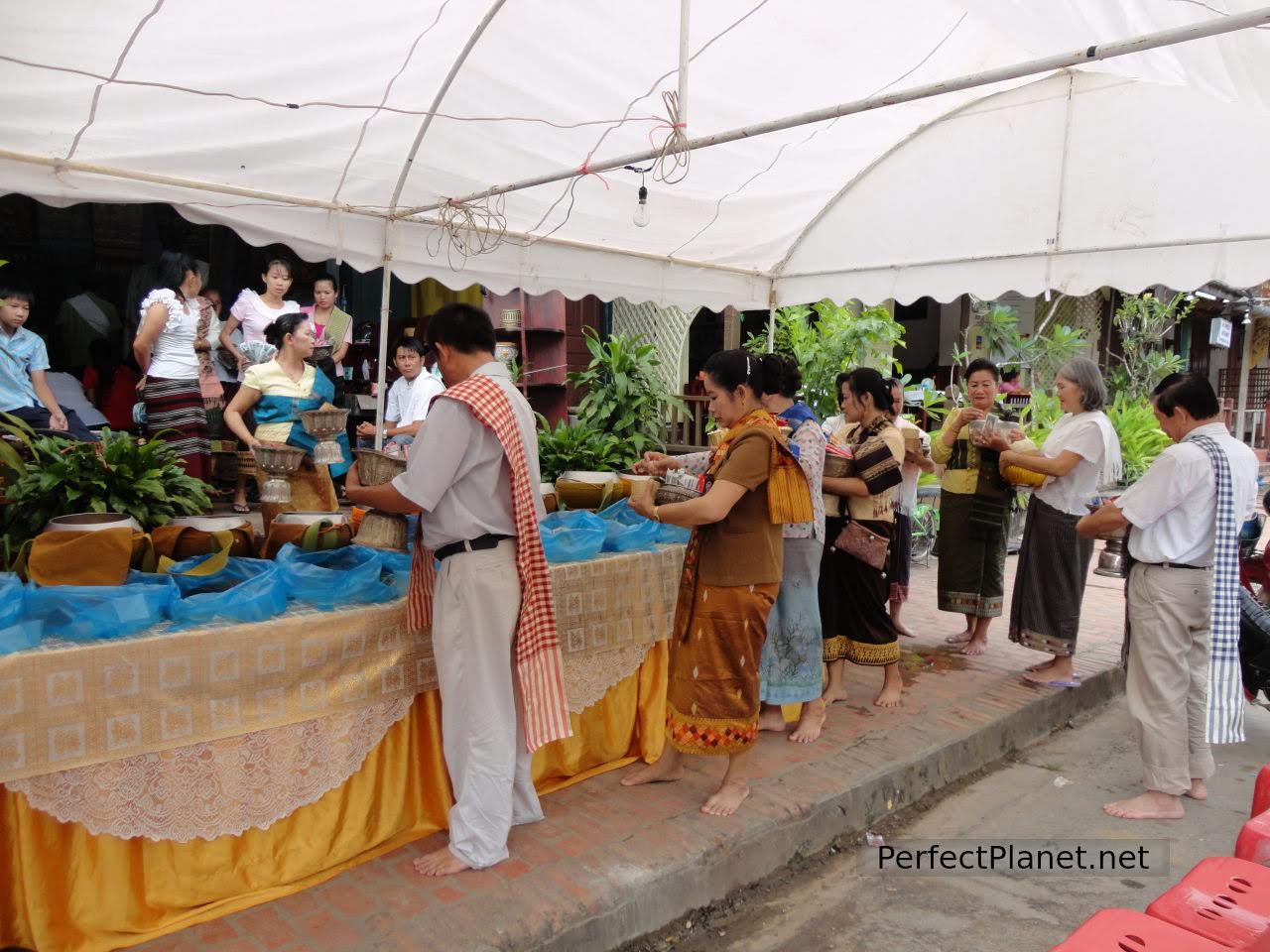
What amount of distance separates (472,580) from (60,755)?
105cm

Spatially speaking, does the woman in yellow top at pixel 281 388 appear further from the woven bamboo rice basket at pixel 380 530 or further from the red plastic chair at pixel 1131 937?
the red plastic chair at pixel 1131 937

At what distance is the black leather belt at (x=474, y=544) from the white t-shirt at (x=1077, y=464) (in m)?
2.94

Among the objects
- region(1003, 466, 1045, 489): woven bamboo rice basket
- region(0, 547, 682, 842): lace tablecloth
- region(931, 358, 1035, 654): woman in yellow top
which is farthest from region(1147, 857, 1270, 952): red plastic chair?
region(931, 358, 1035, 654): woman in yellow top

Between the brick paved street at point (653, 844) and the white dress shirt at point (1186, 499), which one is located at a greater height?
the white dress shirt at point (1186, 499)


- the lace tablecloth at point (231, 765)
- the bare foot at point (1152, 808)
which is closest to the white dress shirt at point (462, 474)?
the lace tablecloth at point (231, 765)

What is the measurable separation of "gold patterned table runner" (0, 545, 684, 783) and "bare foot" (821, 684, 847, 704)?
1.69 metres

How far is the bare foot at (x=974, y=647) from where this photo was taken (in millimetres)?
5121

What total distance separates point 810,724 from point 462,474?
2.09 metres

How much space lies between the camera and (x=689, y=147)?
349 cm

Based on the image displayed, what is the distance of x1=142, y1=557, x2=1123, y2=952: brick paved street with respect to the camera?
7.64ft

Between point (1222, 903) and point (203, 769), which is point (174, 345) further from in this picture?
point (1222, 903)

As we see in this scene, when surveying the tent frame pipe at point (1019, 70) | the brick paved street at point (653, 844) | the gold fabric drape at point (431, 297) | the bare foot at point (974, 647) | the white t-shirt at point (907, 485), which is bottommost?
the brick paved street at point (653, 844)

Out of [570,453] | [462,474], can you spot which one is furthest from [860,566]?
[462,474]

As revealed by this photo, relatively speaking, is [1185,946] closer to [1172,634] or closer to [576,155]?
[1172,634]
